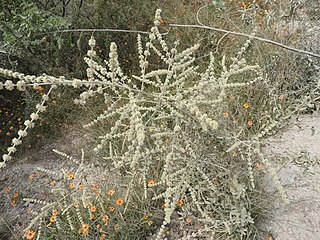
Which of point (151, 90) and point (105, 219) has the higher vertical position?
point (151, 90)

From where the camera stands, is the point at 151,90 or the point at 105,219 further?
the point at 151,90

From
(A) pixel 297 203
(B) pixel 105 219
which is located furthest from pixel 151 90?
(A) pixel 297 203

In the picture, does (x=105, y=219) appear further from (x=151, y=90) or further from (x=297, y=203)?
(x=151, y=90)

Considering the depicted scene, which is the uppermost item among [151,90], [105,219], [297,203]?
[151,90]

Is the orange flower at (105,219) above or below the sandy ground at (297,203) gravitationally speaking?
below

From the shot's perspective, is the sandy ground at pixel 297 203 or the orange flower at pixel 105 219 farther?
the orange flower at pixel 105 219

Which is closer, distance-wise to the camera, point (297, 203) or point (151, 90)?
point (297, 203)

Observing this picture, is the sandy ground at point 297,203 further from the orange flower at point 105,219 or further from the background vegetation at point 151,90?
the orange flower at point 105,219

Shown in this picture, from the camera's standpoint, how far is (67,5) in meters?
3.74

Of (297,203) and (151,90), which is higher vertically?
(151,90)

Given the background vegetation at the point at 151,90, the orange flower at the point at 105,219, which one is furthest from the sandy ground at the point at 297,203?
the orange flower at the point at 105,219

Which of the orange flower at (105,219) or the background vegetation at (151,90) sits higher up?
the background vegetation at (151,90)

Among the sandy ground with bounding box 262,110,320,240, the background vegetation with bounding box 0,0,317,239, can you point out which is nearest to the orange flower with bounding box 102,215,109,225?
the background vegetation with bounding box 0,0,317,239

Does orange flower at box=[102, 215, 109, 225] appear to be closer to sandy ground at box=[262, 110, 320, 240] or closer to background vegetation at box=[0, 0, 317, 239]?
background vegetation at box=[0, 0, 317, 239]
